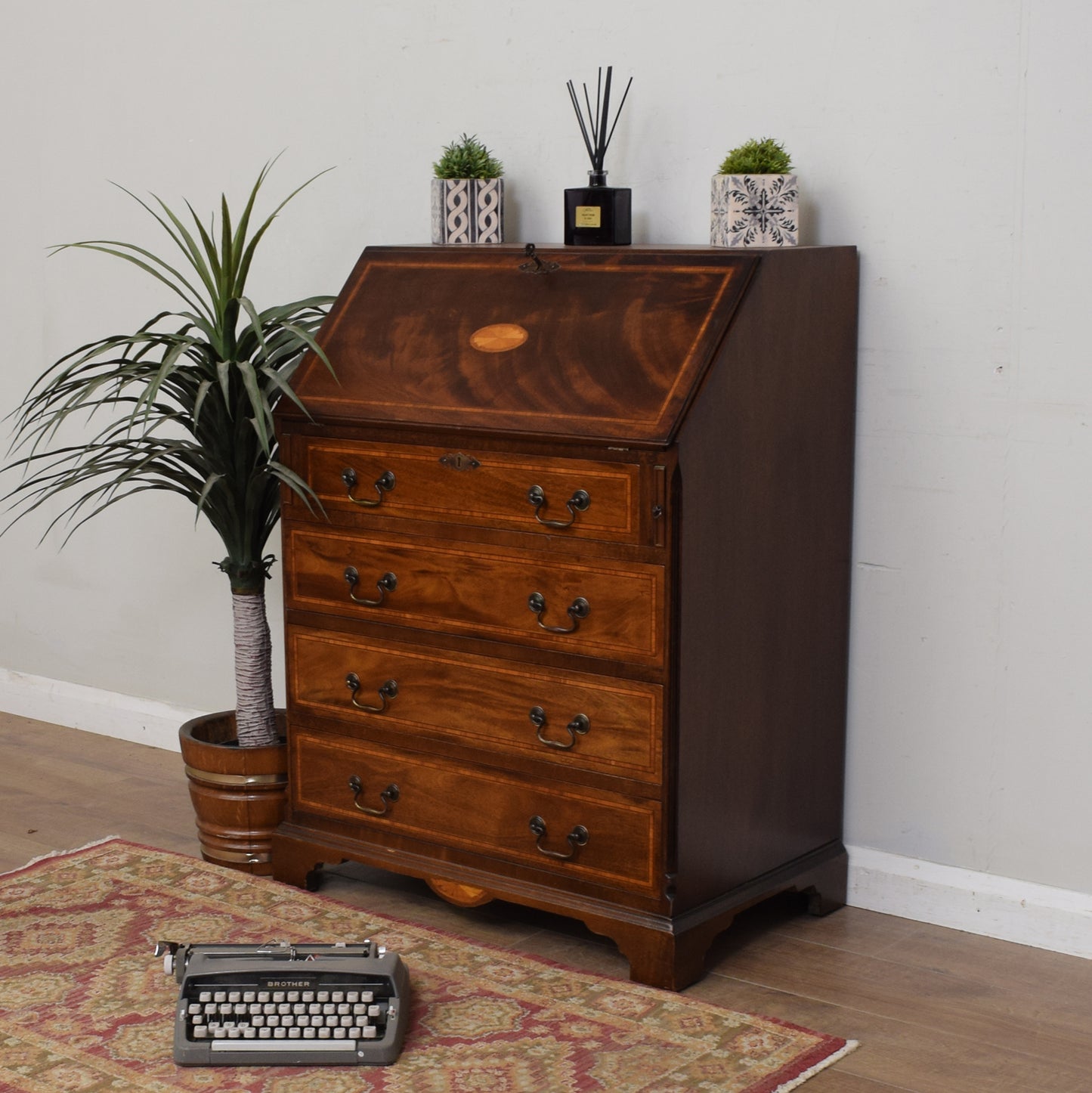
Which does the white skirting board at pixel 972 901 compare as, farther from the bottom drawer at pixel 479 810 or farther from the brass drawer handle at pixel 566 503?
the brass drawer handle at pixel 566 503

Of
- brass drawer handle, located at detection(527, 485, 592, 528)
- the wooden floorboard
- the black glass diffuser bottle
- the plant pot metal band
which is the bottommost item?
the wooden floorboard

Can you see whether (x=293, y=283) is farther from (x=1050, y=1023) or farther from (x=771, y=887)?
(x=1050, y=1023)

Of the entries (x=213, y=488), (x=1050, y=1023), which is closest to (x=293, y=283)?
(x=213, y=488)

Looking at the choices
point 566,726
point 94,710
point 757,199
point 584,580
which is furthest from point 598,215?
point 94,710

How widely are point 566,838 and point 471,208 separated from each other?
1.28m

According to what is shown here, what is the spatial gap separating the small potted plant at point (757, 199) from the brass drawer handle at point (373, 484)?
2.39 feet

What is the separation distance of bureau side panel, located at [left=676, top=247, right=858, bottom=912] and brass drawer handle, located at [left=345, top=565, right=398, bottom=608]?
0.59 metres

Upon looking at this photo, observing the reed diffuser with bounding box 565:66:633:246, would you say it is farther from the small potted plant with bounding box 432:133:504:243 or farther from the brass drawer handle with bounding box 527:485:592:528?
the brass drawer handle with bounding box 527:485:592:528

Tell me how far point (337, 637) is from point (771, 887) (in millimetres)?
912

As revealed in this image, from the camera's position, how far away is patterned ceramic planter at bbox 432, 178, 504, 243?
3.11 m

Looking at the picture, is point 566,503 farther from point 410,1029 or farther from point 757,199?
point 410,1029

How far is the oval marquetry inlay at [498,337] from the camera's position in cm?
266

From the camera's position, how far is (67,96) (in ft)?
13.2

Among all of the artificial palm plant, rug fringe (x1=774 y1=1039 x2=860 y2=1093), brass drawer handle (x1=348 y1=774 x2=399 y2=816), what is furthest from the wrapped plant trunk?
rug fringe (x1=774 y1=1039 x2=860 y2=1093)
